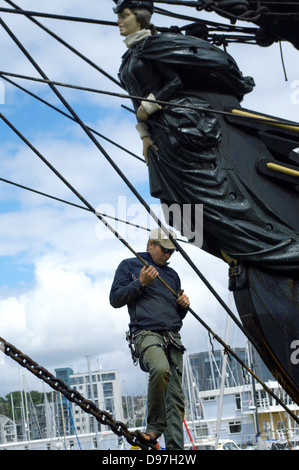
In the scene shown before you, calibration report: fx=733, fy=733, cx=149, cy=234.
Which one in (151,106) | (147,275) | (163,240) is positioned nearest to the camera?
(151,106)

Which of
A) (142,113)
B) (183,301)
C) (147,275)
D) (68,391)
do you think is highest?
(142,113)

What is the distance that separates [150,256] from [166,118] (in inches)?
42.0

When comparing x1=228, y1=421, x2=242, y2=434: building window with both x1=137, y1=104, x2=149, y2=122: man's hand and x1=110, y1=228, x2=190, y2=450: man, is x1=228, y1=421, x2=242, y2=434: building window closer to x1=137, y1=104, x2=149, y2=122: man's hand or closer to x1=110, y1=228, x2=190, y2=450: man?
x1=110, y1=228, x2=190, y2=450: man

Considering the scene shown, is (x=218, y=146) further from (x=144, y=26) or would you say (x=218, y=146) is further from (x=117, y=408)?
(x=117, y=408)

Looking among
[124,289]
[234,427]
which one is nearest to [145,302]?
[124,289]

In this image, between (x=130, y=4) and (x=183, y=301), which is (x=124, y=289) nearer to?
(x=183, y=301)

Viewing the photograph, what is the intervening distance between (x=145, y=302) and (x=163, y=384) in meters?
0.55

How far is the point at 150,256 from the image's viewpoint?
4.87 m

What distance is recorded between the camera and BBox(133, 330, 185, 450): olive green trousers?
165 inches

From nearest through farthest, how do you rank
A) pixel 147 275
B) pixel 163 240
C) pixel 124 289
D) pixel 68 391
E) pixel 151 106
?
pixel 68 391 → pixel 151 106 → pixel 147 275 → pixel 124 289 → pixel 163 240

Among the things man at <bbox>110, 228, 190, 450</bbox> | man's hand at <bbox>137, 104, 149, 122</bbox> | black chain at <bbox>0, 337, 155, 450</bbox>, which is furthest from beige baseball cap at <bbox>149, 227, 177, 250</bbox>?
black chain at <bbox>0, 337, 155, 450</bbox>

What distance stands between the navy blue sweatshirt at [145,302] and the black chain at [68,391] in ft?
2.39

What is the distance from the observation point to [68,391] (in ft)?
12.7
